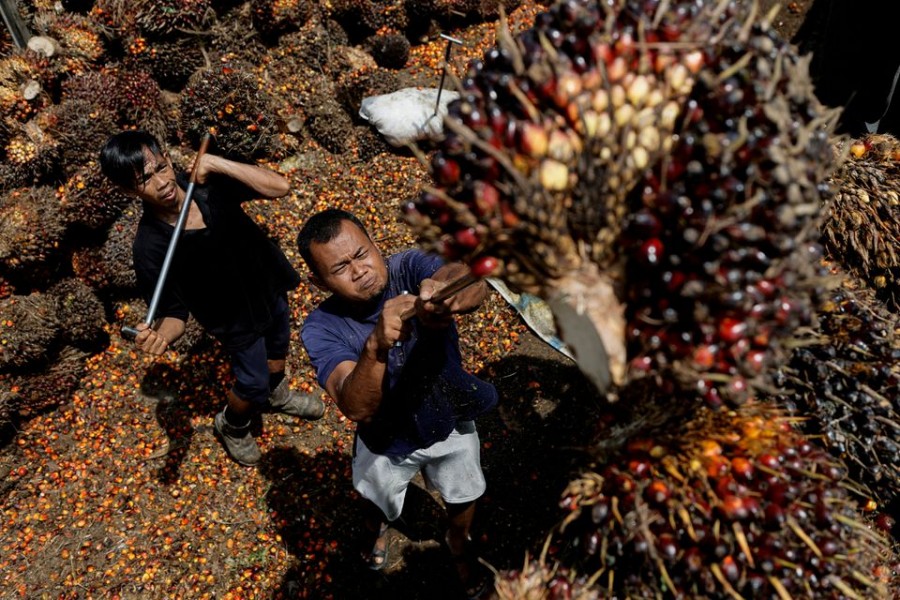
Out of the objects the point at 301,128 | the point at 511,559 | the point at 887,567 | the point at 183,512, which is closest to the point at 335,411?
the point at 183,512

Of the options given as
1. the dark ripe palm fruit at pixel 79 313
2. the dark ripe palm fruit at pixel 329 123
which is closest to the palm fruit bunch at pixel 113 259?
the dark ripe palm fruit at pixel 79 313

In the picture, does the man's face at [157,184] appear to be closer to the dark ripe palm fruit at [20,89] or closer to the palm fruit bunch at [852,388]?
the dark ripe palm fruit at [20,89]

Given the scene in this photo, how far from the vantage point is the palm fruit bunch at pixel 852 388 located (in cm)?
206

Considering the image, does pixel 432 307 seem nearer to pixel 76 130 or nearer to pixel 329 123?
pixel 329 123

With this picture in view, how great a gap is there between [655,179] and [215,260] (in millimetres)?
3316

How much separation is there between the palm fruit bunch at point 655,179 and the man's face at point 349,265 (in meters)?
1.37

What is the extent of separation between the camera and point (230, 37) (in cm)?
637

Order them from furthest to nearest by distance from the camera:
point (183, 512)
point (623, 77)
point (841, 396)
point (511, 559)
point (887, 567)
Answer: point (183, 512) → point (511, 559) → point (887, 567) → point (841, 396) → point (623, 77)

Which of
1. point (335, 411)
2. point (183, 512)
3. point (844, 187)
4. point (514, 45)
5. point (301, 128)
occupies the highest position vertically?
point (514, 45)

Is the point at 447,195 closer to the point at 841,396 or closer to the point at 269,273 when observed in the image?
the point at 841,396

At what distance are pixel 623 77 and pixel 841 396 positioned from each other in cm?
150

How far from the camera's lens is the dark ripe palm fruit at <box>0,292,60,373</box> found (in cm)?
515

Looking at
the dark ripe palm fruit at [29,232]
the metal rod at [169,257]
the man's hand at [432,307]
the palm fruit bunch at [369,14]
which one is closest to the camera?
the man's hand at [432,307]

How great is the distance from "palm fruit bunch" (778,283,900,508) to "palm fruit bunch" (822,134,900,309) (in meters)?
0.86
